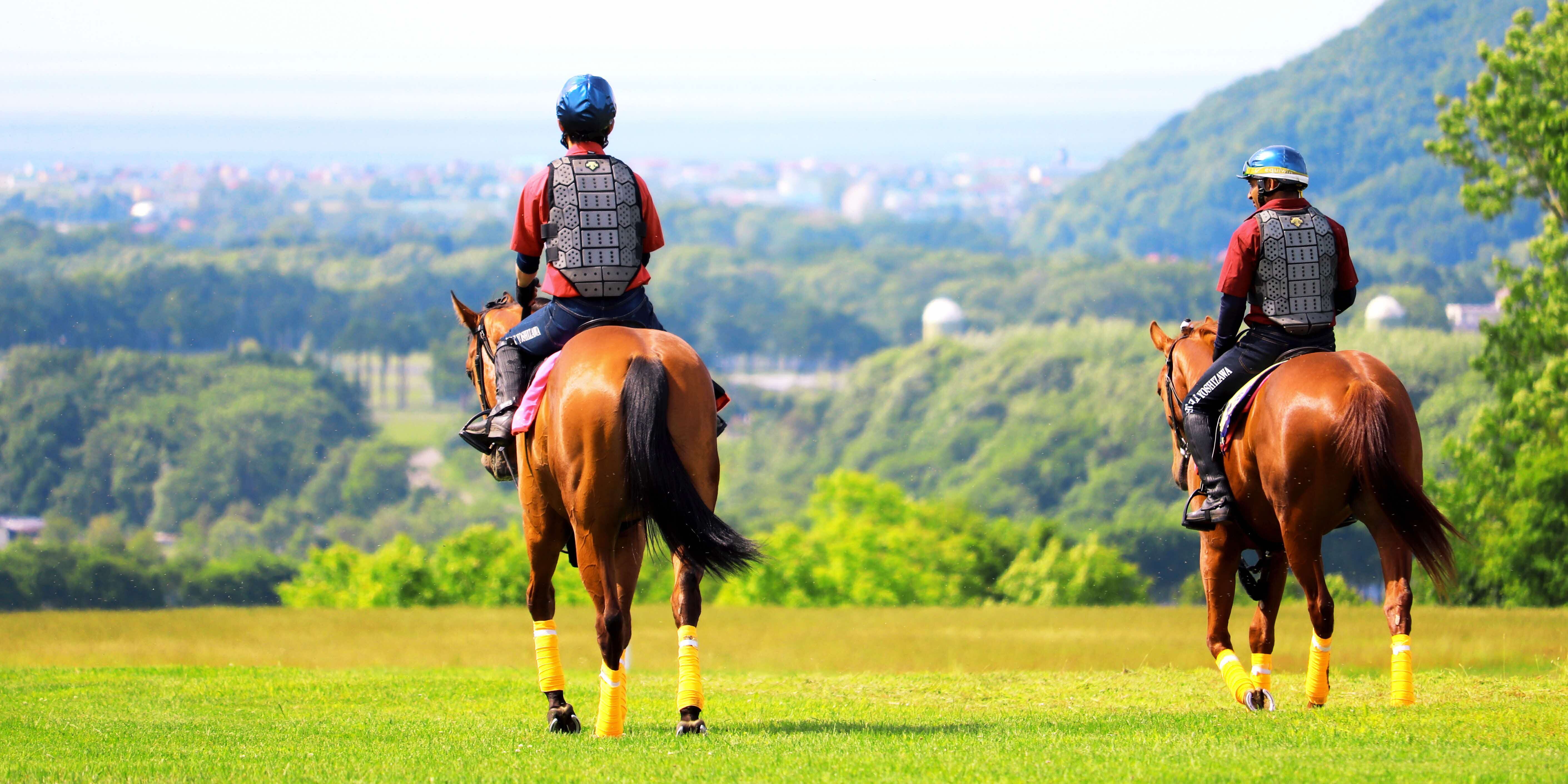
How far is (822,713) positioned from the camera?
1135 centimetres

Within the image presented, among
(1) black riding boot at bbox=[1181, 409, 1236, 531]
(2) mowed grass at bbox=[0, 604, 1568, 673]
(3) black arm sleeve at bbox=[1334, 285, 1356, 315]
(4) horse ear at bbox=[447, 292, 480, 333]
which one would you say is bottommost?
(2) mowed grass at bbox=[0, 604, 1568, 673]

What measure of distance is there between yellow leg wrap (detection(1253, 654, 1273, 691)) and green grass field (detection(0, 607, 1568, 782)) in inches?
11.2

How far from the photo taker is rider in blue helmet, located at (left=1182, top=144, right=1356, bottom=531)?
10289mm

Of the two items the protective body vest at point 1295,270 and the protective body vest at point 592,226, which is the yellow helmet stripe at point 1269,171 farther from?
the protective body vest at point 592,226

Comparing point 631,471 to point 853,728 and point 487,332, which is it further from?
point 487,332

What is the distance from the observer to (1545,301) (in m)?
37.1

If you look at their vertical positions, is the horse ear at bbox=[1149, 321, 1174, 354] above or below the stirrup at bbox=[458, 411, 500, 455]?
above

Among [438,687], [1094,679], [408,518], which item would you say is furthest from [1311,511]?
[408,518]

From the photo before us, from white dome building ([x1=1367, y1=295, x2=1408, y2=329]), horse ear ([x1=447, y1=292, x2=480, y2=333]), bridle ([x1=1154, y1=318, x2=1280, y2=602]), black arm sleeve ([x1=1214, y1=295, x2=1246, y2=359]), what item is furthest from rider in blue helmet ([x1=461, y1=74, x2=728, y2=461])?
white dome building ([x1=1367, y1=295, x2=1408, y2=329])

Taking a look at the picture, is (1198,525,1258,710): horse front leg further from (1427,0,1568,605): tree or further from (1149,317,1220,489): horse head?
(1427,0,1568,605): tree

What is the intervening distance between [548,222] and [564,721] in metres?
3.04

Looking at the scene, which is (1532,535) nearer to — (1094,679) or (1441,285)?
(1094,679)

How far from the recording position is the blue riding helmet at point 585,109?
991 centimetres

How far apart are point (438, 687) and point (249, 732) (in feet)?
13.1
